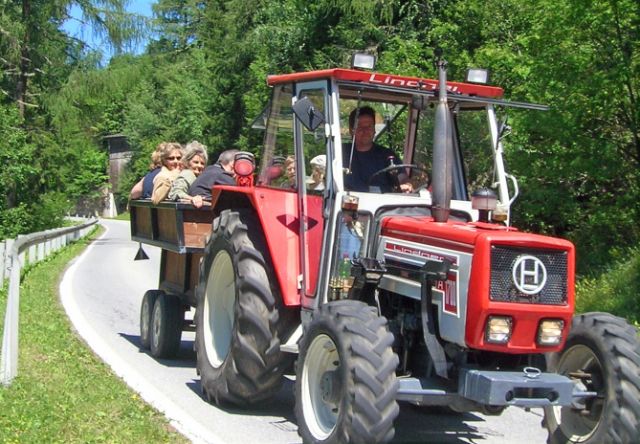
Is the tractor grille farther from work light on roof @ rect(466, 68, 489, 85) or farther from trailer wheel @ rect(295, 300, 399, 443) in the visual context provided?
work light on roof @ rect(466, 68, 489, 85)

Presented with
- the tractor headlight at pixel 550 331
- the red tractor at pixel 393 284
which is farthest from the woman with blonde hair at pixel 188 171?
the tractor headlight at pixel 550 331

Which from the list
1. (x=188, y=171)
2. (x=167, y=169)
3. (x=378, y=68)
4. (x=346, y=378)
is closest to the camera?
(x=346, y=378)

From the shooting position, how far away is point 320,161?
749cm

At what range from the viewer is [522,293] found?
6.06 meters

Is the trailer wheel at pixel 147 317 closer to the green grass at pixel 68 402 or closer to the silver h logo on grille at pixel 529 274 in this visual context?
the green grass at pixel 68 402

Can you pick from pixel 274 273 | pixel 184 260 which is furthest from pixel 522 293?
pixel 184 260

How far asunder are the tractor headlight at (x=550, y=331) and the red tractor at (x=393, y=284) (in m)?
0.02

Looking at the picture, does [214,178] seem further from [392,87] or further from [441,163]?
[441,163]

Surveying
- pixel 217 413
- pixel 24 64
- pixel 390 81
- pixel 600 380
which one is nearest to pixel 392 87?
pixel 390 81

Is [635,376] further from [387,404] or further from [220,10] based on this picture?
[220,10]

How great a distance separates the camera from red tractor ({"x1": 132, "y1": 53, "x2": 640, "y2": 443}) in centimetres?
602

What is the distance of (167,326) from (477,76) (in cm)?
437

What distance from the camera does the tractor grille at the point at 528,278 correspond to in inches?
237

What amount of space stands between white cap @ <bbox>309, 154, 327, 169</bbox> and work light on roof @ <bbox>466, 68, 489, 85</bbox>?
133cm
